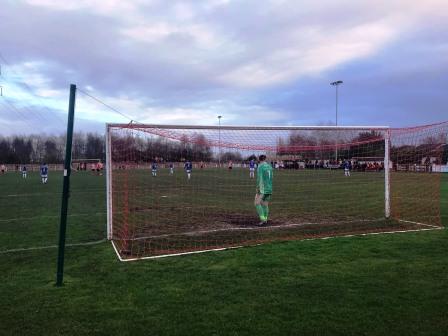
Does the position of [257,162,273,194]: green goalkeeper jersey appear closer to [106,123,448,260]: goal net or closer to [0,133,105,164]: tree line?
[106,123,448,260]: goal net

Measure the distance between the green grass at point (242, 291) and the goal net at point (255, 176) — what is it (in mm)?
1070

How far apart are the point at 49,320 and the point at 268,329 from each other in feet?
8.00

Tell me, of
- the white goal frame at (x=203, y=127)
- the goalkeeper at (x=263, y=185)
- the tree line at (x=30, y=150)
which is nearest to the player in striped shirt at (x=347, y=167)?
the white goal frame at (x=203, y=127)

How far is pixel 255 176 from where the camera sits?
13.1 meters

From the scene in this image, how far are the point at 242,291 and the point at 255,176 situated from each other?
7.86 metres

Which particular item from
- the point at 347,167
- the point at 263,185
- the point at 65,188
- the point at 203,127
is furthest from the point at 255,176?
the point at 65,188

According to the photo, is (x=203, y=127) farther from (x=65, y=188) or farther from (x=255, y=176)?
(x=65, y=188)

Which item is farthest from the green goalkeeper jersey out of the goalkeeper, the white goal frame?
the white goal frame

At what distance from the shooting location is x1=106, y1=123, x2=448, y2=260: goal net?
927 cm

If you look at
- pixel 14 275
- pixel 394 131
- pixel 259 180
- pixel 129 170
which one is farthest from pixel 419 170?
pixel 14 275

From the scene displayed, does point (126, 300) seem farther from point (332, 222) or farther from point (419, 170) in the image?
point (419, 170)

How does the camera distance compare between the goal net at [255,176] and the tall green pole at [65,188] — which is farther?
the goal net at [255,176]

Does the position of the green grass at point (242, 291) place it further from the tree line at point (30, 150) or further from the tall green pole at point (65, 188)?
the tree line at point (30, 150)

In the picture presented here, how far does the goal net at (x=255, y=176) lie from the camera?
9.27 metres
